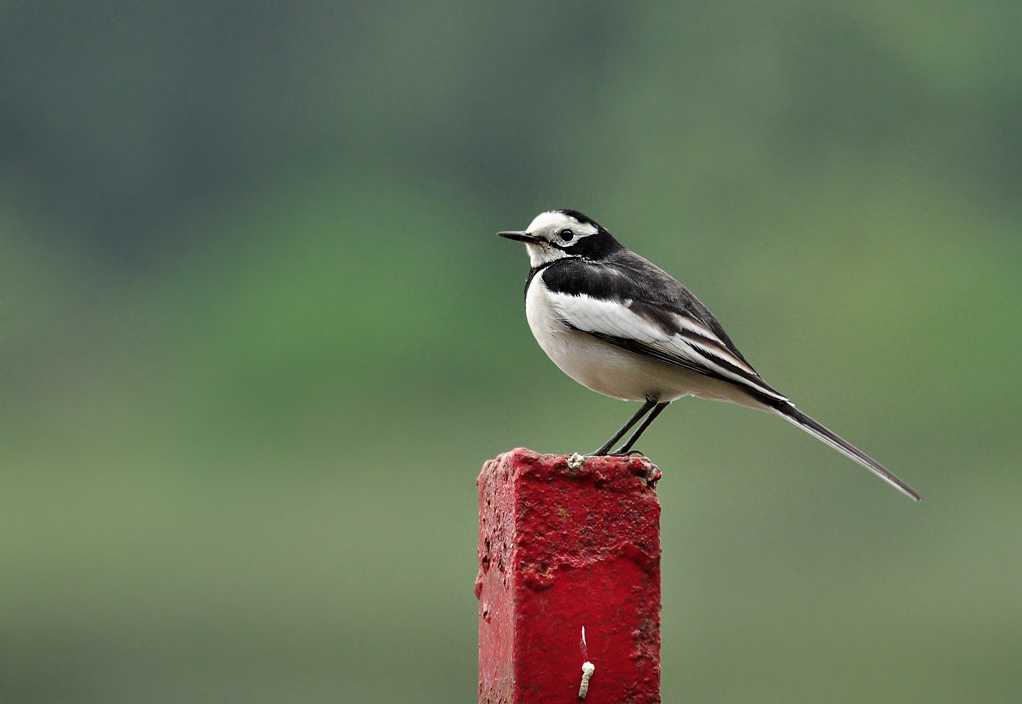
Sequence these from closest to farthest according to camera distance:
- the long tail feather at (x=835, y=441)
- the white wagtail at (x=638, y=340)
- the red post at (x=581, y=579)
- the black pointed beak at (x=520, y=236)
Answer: the red post at (x=581, y=579)
the long tail feather at (x=835, y=441)
the white wagtail at (x=638, y=340)
the black pointed beak at (x=520, y=236)

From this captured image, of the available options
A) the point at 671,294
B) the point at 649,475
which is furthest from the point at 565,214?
the point at 649,475

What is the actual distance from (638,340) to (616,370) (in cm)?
22

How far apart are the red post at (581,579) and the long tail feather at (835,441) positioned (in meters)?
1.30

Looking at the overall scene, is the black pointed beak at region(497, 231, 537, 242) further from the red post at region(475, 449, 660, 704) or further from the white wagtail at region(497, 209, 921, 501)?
the red post at region(475, 449, 660, 704)

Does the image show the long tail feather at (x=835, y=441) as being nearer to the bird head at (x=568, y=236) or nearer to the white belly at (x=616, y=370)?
the white belly at (x=616, y=370)

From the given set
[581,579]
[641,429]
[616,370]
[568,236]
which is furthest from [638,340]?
[581,579]

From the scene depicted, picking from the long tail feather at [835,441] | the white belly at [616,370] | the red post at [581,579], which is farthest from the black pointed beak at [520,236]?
the red post at [581,579]

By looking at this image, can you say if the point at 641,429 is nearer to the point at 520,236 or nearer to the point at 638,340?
the point at 638,340

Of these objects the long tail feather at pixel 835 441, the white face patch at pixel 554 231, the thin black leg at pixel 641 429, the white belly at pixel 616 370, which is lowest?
the long tail feather at pixel 835 441

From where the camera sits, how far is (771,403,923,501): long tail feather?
5230 millimetres

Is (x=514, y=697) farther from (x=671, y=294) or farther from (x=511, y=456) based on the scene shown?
(x=671, y=294)

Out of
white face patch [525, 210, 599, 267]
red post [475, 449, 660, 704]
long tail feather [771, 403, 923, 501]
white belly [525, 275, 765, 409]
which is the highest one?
white face patch [525, 210, 599, 267]

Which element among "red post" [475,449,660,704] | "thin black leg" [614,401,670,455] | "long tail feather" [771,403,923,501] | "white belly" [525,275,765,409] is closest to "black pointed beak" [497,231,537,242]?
"white belly" [525,275,765,409]

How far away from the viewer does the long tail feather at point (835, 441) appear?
523 centimetres
